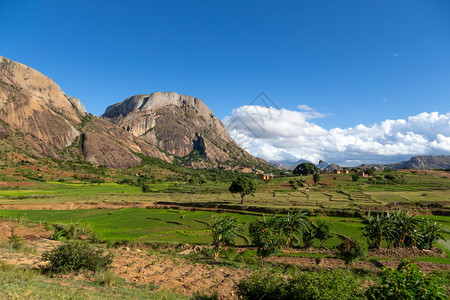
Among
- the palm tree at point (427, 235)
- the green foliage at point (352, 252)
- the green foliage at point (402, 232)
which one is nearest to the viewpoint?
the green foliage at point (352, 252)

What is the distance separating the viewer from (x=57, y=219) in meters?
51.2

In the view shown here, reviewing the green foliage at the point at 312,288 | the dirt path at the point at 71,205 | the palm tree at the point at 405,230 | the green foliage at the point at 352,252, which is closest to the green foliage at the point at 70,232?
the dirt path at the point at 71,205

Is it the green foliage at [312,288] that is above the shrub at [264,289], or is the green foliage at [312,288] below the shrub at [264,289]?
above

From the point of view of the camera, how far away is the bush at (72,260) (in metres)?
18.1

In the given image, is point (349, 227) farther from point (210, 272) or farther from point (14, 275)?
point (14, 275)

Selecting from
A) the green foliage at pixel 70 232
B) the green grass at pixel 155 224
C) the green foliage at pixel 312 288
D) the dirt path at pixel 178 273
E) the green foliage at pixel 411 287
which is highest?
the green foliage at pixel 411 287

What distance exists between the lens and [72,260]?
60.6 feet

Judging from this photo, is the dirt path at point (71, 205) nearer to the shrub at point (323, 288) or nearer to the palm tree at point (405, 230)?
the palm tree at point (405, 230)

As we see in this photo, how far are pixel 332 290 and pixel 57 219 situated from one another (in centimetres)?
5781

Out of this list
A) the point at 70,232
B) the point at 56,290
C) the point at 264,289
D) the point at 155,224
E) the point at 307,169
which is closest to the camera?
the point at 56,290

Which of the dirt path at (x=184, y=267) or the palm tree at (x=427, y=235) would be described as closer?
the dirt path at (x=184, y=267)

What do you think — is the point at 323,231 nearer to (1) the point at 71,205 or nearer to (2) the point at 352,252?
(2) the point at 352,252

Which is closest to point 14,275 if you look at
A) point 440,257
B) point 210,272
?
point 210,272

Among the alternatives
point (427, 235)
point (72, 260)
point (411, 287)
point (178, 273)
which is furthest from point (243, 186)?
point (411, 287)
